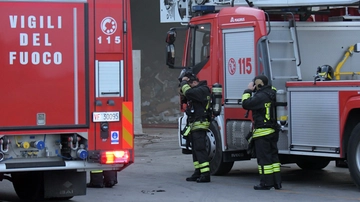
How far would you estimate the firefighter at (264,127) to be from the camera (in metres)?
10.5

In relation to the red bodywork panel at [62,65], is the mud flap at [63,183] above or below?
below

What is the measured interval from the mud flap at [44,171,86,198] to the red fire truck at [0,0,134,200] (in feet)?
0.61

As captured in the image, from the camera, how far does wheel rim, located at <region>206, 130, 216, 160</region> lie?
12.2 m

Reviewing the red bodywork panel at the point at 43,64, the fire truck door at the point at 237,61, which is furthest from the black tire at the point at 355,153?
the red bodywork panel at the point at 43,64

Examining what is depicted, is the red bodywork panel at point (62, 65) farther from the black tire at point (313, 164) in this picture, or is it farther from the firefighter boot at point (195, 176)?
the black tire at point (313, 164)

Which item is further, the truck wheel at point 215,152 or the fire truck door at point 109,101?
the truck wheel at point 215,152

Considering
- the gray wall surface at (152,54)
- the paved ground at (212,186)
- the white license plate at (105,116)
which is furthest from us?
the gray wall surface at (152,54)

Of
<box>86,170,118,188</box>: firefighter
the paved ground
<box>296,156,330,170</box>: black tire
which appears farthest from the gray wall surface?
<box>86,170,118,188</box>: firefighter

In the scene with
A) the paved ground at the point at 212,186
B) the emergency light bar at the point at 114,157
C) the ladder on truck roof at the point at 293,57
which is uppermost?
the ladder on truck roof at the point at 293,57

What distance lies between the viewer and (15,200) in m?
9.82

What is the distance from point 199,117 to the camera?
37.4 ft

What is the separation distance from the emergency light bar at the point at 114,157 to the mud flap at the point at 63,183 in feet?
1.97

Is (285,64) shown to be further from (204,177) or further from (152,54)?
(152,54)

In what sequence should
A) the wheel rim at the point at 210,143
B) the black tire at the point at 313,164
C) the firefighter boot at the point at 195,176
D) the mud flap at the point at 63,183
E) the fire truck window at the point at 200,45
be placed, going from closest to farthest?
the mud flap at the point at 63,183
the firefighter boot at the point at 195,176
the wheel rim at the point at 210,143
the fire truck window at the point at 200,45
the black tire at the point at 313,164
